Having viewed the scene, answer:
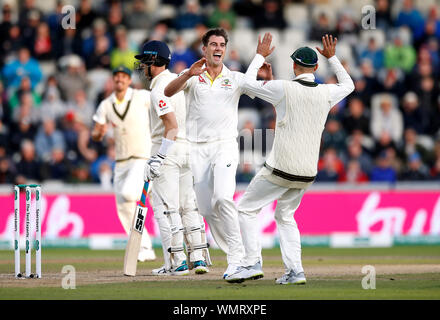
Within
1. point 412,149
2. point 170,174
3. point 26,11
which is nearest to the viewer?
point 170,174

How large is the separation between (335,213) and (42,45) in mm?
7893

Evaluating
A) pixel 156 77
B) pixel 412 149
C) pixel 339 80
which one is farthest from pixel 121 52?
pixel 339 80

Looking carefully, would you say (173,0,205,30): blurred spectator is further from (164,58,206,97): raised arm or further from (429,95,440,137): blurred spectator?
(164,58,206,97): raised arm

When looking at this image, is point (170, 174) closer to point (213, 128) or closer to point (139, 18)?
point (213, 128)

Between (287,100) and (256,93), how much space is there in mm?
364

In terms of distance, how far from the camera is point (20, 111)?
65.0ft

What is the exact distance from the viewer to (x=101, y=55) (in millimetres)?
21078

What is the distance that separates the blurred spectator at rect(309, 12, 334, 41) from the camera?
21.2 meters

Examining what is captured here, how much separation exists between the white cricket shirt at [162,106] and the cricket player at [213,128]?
0.93ft

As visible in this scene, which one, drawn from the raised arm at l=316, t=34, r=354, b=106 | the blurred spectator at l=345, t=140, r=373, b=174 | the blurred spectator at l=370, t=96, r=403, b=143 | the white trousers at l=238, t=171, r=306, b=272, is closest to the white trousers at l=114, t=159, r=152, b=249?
the white trousers at l=238, t=171, r=306, b=272

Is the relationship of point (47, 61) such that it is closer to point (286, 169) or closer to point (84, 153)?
point (84, 153)

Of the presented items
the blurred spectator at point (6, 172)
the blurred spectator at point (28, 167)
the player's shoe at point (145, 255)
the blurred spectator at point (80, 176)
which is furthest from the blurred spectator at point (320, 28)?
the player's shoe at point (145, 255)

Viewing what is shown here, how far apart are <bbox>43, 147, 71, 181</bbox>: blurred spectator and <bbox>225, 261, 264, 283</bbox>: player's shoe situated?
918 cm
